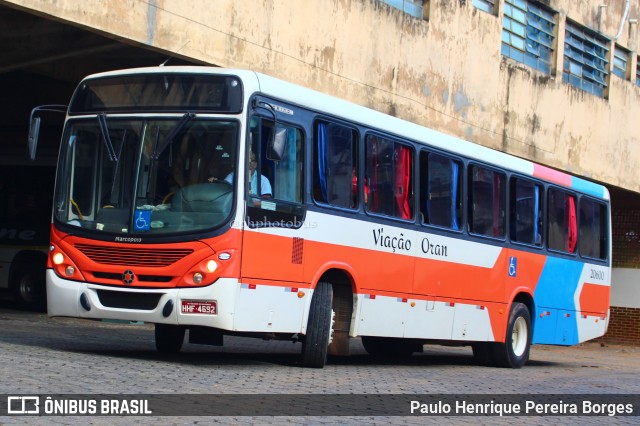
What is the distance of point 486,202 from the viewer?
15.7 meters

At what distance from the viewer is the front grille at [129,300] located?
1095 centimetres

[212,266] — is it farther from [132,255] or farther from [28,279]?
[28,279]

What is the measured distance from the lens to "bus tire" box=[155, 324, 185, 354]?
13.2 meters

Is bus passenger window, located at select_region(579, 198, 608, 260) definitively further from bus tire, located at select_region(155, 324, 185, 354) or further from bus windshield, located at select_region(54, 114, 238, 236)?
bus windshield, located at select_region(54, 114, 238, 236)

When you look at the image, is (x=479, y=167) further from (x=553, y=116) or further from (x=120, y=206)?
(x=553, y=116)

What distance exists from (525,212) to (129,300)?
772cm

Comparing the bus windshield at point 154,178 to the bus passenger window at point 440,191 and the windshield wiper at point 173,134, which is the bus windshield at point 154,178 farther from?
the bus passenger window at point 440,191

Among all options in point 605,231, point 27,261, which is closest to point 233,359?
point 605,231

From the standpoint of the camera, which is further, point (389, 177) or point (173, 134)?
point (389, 177)

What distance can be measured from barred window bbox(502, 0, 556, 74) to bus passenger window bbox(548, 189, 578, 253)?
7864mm

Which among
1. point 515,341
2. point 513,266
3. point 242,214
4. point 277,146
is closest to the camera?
point 242,214

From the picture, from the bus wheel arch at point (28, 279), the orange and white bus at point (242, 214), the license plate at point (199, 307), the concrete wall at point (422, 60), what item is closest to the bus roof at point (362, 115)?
the orange and white bus at point (242, 214)

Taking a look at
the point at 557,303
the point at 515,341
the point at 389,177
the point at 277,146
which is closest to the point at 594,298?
the point at 557,303

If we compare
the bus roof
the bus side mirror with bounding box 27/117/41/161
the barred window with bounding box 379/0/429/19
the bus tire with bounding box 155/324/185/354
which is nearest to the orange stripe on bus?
the bus roof
